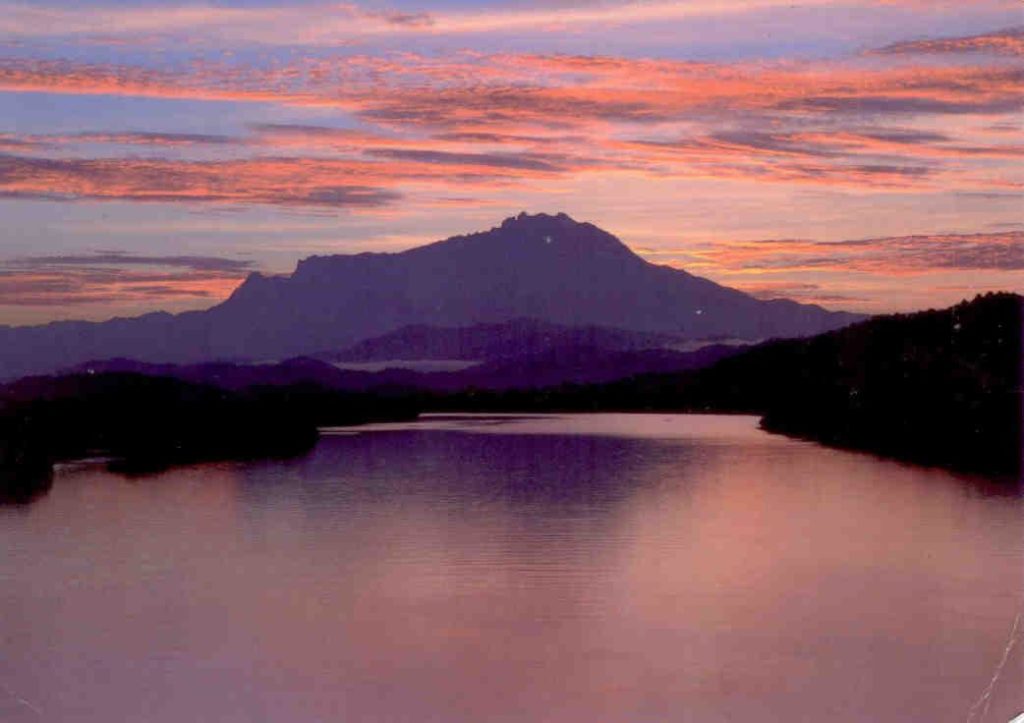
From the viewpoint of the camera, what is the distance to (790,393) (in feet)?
87.7

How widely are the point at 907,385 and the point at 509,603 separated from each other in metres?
14.4

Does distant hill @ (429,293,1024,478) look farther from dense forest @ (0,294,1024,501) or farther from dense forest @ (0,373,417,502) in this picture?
dense forest @ (0,373,417,502)

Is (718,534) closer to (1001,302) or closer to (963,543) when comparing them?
(963,543)

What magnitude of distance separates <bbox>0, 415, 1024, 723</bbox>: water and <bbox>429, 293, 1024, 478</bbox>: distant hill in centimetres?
444

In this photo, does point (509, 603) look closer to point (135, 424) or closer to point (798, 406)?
point (135, 424)

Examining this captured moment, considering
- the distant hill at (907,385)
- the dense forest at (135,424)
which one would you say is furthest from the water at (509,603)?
the distant hill at (907,385)

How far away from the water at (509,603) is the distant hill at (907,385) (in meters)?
4.44

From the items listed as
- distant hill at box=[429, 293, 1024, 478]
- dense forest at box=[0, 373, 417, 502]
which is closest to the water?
dense forest at box=[0, 373, 417, 502]

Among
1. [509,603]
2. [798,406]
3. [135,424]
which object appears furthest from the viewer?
[798,406]

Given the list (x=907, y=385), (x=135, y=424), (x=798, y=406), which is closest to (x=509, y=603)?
(x=135, y=424)

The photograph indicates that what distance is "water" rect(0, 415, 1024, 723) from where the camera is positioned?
212 inches

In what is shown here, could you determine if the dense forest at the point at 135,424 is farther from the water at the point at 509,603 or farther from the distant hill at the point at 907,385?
the distant hill at the point at 907,385

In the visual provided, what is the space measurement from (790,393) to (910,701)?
70.9ft

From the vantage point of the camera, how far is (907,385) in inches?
798
